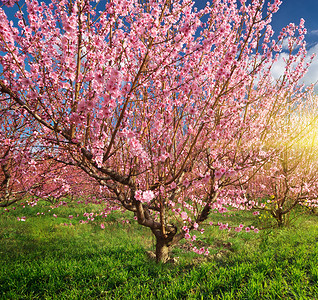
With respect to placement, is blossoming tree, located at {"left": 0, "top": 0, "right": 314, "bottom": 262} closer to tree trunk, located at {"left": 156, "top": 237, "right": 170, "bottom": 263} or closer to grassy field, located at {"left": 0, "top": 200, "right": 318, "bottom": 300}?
tree trunk, located at {"left": 156, "top": 237, "right": 170, "bottom": 263}

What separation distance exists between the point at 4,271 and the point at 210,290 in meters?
5.03

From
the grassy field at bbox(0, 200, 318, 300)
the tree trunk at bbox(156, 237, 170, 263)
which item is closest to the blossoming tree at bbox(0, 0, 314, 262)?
the tree trunk at bbox(156, 237, 170, 263)

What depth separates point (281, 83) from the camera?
519 centimetres

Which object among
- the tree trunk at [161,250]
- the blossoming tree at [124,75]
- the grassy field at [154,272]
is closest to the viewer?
the blossoming tree at [124,75]

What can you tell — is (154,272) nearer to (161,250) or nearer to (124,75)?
(161,250)

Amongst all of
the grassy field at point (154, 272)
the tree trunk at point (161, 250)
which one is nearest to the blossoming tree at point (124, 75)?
the tree trunk at point (161, 250)

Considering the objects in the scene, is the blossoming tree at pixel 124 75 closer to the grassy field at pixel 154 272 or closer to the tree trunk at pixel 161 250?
the tree trunk at pixel 161 250

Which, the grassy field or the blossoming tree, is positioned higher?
the blossoming tree

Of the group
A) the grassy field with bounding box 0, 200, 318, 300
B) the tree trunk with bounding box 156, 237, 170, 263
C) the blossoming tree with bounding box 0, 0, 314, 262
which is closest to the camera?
the blossoming tree with bounding box 0, 0, 314, 262

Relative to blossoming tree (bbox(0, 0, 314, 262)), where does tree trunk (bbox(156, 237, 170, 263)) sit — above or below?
below

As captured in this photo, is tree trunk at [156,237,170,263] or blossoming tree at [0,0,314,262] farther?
tree trunk at [156,237,170,263]

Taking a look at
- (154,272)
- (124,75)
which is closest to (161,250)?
(154,272)

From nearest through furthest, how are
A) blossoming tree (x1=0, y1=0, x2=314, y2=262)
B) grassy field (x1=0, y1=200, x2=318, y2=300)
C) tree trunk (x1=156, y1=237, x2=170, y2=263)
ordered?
1. blossoming tree (x1=0, y1=0, x2=314, y2=262)
2. grassy field (x1=0, y1=200, x2=318, y2=300)
3. tree trunk (x1=156, y1=237, x2=170, y2=263)

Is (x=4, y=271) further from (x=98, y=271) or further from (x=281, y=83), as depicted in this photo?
(x=281, y=83)
